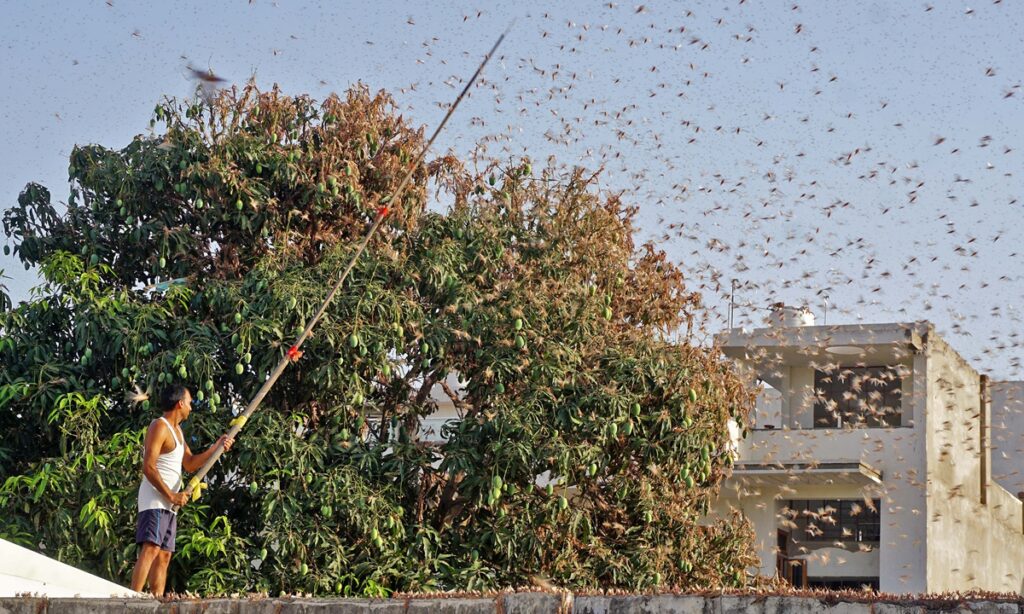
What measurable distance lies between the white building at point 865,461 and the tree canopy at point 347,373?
686 centimetres

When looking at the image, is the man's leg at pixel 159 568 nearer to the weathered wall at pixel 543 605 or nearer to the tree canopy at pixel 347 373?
the weathered wall at pixel 543 605

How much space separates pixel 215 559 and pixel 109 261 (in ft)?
9.79

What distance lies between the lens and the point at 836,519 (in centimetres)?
2098

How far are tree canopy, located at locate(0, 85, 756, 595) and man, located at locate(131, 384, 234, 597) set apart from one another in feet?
11.5

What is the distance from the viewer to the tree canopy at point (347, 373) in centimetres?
1131

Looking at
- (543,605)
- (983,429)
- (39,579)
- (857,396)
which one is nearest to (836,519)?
(857,396)

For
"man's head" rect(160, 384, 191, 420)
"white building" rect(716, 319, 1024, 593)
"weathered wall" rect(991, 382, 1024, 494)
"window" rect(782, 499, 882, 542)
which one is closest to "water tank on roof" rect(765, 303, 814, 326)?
"white building" rect(716, 319, 1024, 593)

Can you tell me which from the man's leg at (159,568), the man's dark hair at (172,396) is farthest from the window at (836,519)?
the man's dark hair at (172,396)

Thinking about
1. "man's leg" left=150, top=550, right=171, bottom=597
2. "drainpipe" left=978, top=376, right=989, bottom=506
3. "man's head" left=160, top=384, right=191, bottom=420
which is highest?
"drainpipe" left=978, top=376, right=989, bottom=506

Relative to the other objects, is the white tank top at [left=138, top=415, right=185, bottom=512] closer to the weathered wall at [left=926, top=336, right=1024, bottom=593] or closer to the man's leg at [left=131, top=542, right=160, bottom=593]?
the man's leg at [left=131, top=542, right=160, bottom=593]

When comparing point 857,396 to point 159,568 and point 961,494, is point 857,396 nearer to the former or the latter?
point 961,494

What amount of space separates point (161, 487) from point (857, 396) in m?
15.5

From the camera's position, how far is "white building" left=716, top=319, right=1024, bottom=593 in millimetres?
19844

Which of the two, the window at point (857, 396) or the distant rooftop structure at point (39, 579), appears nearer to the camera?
the distant rooftop structure at point (39, 579)
